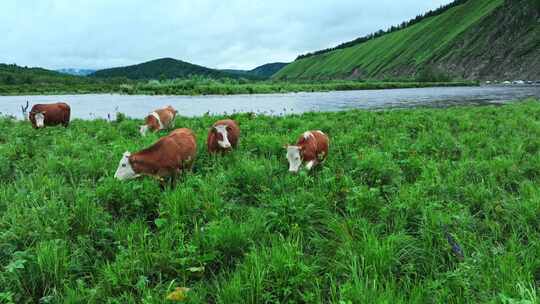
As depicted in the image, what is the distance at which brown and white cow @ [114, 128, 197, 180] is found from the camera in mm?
6387

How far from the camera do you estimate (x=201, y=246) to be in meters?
4.17

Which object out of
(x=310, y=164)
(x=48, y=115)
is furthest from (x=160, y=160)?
(x=48, y=115)

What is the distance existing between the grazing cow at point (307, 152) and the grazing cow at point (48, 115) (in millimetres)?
11057

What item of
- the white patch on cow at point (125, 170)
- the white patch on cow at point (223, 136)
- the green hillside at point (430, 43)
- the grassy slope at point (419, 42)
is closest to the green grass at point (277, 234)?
the white patch on cow at point (125, 170)

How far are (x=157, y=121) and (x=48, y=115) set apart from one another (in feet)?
16.1

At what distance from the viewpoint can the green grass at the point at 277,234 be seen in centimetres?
335

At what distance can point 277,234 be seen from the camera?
446 centimetres

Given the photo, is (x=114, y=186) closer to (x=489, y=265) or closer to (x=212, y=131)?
(x=212, y=131)

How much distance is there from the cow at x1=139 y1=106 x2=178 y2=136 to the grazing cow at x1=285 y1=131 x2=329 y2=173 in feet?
21.1

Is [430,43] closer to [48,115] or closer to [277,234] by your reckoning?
[48,115]

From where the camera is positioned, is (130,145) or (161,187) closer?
(161,187)

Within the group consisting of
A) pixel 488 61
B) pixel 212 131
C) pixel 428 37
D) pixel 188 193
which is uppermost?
pixel 428 37

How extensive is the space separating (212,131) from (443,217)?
19.0 feet

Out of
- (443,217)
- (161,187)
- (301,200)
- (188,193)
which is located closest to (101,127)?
(161,187)
